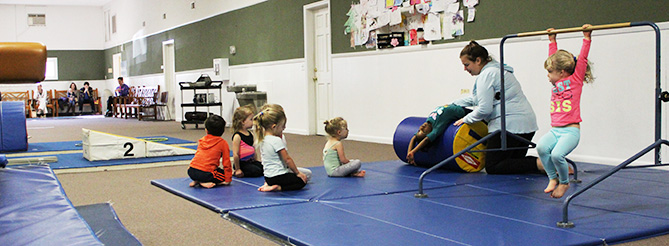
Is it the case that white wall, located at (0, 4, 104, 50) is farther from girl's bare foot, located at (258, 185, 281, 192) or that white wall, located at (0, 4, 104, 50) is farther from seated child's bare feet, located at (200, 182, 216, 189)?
girl's bare foot, located at (258, 185, 281, 192)

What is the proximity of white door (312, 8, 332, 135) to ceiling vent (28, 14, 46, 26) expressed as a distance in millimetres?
15533

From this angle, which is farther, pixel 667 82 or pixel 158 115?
pixel 158 115

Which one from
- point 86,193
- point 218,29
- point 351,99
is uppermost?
point 218,29

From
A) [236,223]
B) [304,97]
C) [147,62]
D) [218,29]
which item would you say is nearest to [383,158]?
[236,223]

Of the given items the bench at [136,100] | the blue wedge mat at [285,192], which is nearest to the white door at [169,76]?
the bench at [136,100]

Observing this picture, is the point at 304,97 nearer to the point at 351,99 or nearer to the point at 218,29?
the point at 351,99

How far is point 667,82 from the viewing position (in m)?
5.18

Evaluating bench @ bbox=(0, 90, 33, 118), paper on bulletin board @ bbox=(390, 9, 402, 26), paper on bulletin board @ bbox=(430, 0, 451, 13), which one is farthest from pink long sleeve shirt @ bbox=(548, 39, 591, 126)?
bench @ bbox=(0, 90, 33, 118)

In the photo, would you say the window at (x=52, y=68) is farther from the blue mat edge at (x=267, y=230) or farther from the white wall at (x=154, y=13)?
the blue mat edge at (x=267, y=230)

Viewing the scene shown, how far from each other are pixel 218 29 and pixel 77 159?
7.11 m

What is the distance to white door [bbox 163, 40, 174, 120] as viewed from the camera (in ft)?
54.7

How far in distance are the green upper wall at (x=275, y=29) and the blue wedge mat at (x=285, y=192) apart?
2.36 meters

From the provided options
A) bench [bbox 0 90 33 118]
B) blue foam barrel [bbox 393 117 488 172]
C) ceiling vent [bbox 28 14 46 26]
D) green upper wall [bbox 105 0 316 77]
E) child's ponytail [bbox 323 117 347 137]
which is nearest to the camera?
child's ponytail [bbox 323 117 347 137]

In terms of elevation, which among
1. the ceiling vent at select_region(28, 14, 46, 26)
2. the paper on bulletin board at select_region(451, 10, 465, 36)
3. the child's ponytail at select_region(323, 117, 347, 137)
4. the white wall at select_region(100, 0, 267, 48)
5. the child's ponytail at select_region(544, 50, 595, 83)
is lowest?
the child's ponytail at select_region(323, 117, 347, 137)
